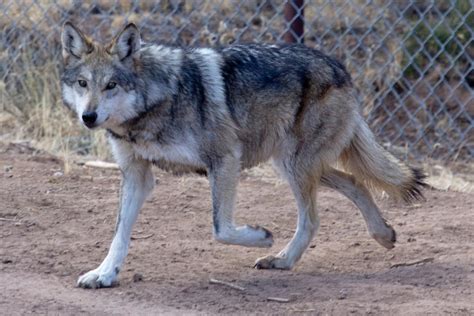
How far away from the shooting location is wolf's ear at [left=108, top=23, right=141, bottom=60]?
464 centimetres

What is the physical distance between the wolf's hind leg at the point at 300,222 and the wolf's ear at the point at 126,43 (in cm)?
104

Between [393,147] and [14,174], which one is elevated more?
[393,147]

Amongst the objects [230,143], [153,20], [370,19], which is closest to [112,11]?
[153,20]

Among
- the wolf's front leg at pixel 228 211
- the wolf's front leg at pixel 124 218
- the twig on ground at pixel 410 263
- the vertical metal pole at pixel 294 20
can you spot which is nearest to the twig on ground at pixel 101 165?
the vertical metal pole at pixel 294 20

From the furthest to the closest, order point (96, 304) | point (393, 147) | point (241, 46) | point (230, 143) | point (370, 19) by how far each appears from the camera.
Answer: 1. point (370, 19)
2. point (393, 147)
3. point (241, 46)
4. point (230, 143)
5. point (96, 304)

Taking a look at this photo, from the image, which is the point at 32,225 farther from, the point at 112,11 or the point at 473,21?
the point at 473,21

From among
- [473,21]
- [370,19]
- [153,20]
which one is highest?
[473,21]

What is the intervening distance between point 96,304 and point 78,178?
2559 mm

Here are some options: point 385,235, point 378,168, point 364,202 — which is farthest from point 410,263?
point 378,168

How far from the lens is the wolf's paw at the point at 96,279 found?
4.46 metres

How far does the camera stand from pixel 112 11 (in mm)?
8695

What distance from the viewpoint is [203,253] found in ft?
17.0

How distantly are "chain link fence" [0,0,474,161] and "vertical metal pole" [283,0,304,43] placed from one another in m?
0.27

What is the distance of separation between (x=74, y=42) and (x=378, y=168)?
72.1 inches
